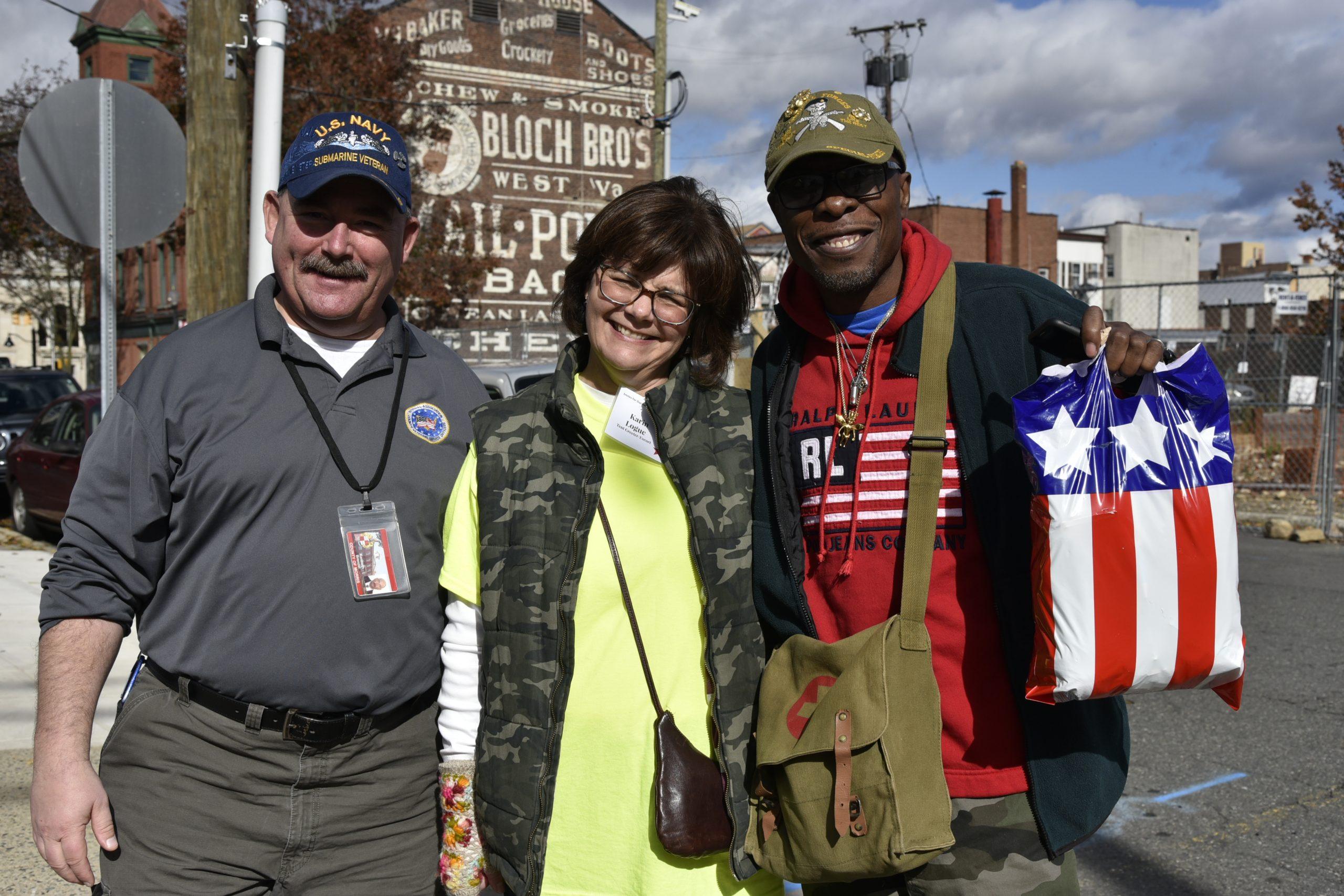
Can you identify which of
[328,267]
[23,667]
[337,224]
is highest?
[337,224]

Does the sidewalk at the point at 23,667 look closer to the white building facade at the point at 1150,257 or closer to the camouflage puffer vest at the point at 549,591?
the camouflage puffer vest at the point at 549,591

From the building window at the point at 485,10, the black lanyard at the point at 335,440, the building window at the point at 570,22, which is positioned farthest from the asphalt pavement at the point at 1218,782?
the building window at the point at 570,22

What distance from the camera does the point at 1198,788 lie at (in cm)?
489

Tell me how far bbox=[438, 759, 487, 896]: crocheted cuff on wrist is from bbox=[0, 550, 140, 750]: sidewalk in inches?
86.3

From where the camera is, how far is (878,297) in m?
2.48

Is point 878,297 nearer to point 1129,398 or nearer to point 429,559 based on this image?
point 1129,398

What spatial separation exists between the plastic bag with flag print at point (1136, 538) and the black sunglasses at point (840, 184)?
2.20ft

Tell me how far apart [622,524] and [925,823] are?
86 centimetres

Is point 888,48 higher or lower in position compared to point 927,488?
higher

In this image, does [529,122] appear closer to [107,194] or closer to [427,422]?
[107,194]

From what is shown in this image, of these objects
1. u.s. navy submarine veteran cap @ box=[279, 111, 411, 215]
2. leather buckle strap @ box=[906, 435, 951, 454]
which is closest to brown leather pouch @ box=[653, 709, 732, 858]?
leather buckle strap @ box=[906, 435, 951, 454]

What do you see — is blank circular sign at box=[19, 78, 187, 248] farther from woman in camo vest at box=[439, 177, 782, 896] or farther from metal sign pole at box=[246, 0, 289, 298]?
woman in camo vest at box=[439, 177, 782, 896]

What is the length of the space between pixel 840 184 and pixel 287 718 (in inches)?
66.9

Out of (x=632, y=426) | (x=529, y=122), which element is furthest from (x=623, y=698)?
(x=529, y=122)
